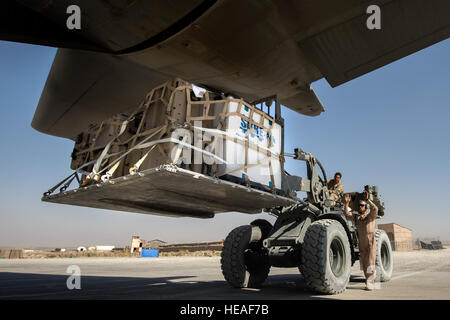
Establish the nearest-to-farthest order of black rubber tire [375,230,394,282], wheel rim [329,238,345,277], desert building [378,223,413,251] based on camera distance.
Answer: wheel rim [329,238,345,277], black rubber tire [375,230,394,282], desert building [378,223,413,251]

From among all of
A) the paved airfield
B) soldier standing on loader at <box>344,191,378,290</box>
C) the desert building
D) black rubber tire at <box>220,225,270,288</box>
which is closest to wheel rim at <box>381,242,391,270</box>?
the paved airfield

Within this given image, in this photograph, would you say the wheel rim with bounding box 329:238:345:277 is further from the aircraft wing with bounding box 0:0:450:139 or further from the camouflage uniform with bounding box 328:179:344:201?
the aircraft wing with bounding box 0:0:450:139

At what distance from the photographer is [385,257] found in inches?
344

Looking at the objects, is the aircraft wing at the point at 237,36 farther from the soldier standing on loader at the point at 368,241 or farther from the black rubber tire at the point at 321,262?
the black rubber tire at the point at 321,262

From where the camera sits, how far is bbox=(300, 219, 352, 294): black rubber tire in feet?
17.7

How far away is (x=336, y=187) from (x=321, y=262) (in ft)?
11.2

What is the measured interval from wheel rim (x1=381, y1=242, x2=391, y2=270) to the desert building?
44671 millimetres

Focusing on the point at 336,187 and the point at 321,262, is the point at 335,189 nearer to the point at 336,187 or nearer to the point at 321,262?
the point at 336,187

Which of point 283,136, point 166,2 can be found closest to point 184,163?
point 283,136

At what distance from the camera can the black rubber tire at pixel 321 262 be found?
538 cm

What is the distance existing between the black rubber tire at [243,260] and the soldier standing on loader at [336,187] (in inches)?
99.8

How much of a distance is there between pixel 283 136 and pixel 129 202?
3126 mm

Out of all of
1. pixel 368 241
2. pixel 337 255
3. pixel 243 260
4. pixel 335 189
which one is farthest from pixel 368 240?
pixel 243 260
